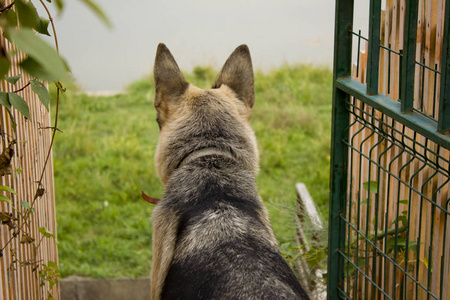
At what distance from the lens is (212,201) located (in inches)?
105

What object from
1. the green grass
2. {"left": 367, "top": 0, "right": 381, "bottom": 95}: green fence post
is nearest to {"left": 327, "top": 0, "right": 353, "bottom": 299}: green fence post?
{"left": 367, "top": 0, "right": 381, "bottom": 95}: green fence post

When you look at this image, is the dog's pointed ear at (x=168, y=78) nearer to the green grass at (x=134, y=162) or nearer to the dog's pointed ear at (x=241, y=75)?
the dog's pointed ear at (x=241, y=75)

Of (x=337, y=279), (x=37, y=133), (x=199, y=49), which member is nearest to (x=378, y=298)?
(x=337, y=279)

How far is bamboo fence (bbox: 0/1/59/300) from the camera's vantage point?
2773 mm

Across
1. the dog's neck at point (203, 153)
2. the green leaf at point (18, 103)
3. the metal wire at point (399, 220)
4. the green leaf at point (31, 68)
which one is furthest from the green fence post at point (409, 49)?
the green leaf at point (31, 68)

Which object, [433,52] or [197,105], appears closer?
[433,52]

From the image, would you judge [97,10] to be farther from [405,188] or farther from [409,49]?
[405,188]

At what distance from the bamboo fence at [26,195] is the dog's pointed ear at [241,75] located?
128cm

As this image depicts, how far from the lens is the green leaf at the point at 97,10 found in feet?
1.74

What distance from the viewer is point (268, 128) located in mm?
7879

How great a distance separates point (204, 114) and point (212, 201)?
2.27 ft

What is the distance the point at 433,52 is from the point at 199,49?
756cm

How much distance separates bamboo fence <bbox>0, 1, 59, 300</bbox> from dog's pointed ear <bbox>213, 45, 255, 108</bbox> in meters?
1.28

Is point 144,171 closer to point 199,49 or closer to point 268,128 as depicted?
point 268,128
